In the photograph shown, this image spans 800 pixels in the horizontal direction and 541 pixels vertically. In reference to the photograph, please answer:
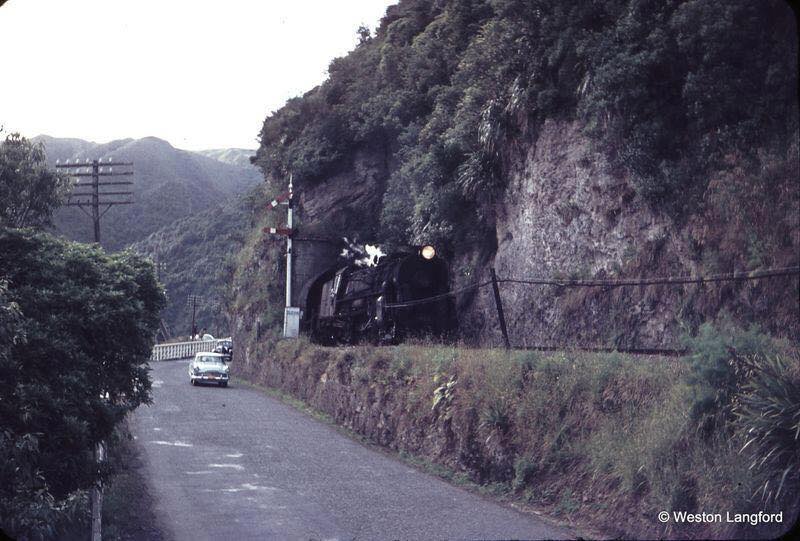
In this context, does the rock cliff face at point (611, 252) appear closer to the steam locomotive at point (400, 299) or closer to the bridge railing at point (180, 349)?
the steam locomotive at point (400, 299)

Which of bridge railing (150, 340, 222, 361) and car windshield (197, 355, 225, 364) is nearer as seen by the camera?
car windshield (197, 355, 225, 364)

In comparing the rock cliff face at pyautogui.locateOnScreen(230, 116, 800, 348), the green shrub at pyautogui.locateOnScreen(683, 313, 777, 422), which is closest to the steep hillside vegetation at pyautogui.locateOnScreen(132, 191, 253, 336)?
the rock cliff face at pyautogui.locateOnScreen(230, 116, 800, 348)

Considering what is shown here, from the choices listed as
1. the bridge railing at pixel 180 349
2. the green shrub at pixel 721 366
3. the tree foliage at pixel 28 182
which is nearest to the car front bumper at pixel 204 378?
the tree foliage at pixel 28 182

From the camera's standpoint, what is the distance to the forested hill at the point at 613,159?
13.0 m

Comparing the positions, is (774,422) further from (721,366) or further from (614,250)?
(614,250)

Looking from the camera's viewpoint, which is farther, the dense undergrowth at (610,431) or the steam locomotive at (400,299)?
the steam locomotive at (400,299)

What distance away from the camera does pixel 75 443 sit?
9633 mm

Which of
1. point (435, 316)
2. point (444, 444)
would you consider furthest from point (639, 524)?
point (435, 316)

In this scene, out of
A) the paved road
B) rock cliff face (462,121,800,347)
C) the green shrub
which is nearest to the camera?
the green shrub

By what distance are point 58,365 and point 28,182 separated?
15.7 meters

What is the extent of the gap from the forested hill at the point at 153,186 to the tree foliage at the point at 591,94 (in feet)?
149

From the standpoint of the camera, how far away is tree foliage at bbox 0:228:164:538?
330 inches

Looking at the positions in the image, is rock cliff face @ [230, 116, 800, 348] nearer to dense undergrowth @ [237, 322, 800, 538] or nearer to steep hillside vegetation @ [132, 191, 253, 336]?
dense undergrowth @ [237, 322, 800, 538]

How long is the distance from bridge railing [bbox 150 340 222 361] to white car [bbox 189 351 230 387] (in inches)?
979
